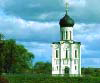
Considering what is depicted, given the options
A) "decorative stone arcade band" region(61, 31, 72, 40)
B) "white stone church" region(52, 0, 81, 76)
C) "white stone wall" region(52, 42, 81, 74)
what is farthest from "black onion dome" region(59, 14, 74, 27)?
"white stone wall" region(52, 42, 81, 74)

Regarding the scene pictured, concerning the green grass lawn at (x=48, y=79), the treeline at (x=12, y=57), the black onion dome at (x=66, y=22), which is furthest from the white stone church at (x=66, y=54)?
the green grass lawn at (x=48, y=79)

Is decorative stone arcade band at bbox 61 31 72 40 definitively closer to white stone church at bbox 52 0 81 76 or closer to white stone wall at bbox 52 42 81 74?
white stone church at bbox 52 0 81 76

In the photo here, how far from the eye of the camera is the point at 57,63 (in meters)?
80.3

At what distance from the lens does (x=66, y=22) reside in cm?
8156

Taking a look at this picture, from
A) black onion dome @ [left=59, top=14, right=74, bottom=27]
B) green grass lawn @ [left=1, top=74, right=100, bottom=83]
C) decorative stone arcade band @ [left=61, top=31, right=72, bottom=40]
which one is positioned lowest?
green grass lawn @ [left=1, top=74, right=100, bottom=83]

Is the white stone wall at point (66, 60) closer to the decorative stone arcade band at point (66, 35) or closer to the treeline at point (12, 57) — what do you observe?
the decorative stone arcade band at point (66, 35)

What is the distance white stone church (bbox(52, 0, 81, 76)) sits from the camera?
3150 inches

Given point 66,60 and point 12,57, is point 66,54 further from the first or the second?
point 12,57

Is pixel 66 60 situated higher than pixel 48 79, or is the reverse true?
pixel 66 60

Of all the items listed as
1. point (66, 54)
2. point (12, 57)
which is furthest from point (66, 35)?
point (12, 57)

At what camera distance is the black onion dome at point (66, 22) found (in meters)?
81.3

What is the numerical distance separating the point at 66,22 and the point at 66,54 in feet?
13.5

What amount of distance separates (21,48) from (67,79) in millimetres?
16295

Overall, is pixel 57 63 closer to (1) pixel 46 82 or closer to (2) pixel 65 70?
(2) pixel 65 70
